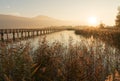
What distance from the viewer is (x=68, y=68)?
7.95m

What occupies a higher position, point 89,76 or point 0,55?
point 0,55

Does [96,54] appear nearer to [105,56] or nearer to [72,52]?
[105,56]

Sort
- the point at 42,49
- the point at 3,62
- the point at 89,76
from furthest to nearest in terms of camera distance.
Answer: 1. the point at 42,49
2. the point at 89,76
3. the point at 3,62

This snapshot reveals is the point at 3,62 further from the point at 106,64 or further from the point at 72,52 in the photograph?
the point at 106,64

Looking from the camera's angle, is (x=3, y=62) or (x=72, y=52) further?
(x=72, y=52)

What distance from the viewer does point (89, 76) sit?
30.0ft

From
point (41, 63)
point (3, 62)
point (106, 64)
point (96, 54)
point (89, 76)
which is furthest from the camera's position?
point (96, 54)

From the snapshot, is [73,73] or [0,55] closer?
[73,73]

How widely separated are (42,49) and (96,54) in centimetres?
475

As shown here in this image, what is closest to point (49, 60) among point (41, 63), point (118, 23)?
point (41, 63)

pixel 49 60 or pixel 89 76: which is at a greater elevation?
pixel 49 60

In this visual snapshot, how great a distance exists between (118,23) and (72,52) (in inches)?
2691

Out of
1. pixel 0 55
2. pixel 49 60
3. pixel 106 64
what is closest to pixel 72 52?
pixel 106 64

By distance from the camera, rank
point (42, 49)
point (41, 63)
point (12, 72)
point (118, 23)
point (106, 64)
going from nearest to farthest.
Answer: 1. point (12, 72)
2. point (41, 63)
3. point (42, 49)
4. point (106, 64)
5. point (118, 23)
